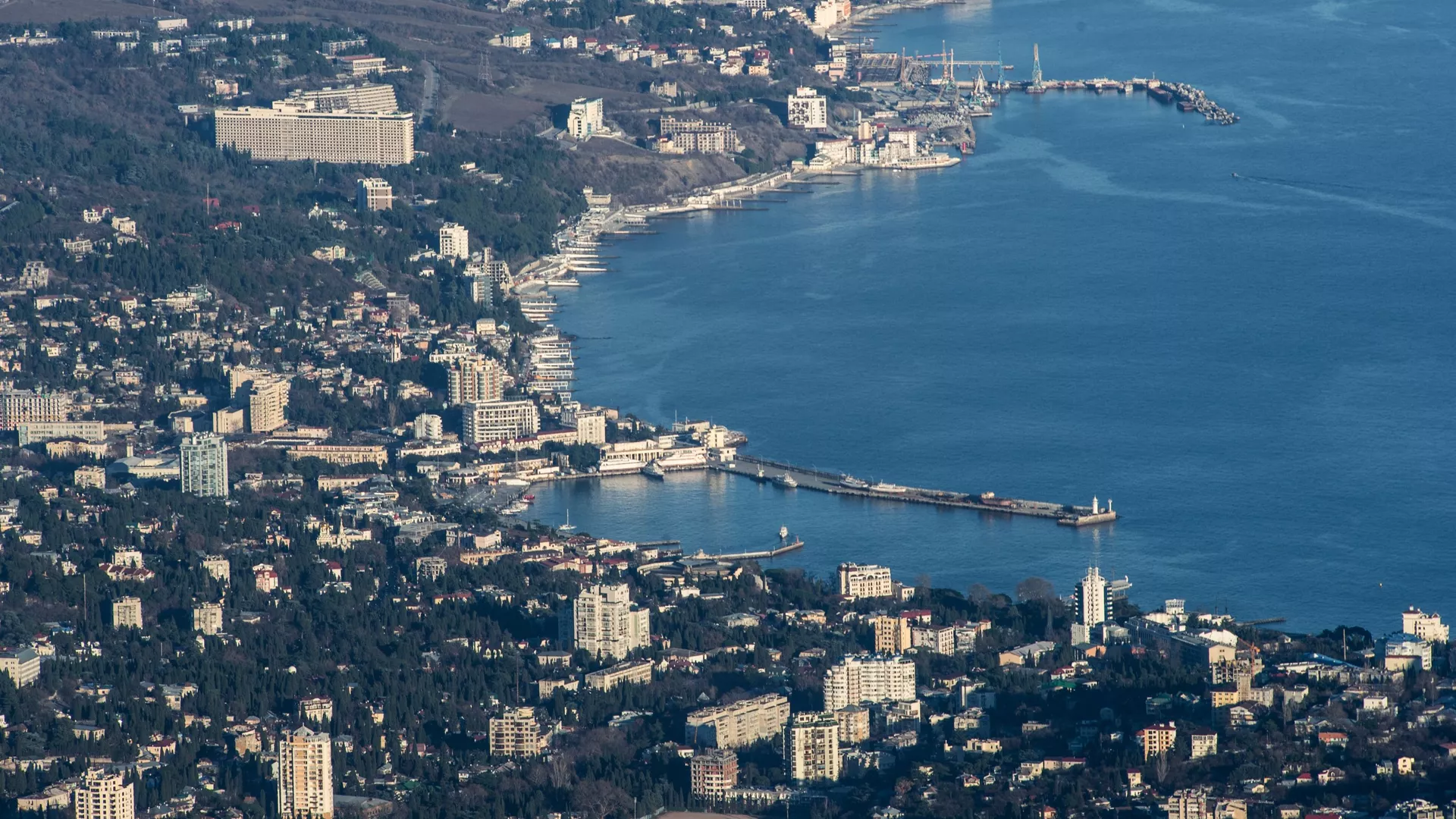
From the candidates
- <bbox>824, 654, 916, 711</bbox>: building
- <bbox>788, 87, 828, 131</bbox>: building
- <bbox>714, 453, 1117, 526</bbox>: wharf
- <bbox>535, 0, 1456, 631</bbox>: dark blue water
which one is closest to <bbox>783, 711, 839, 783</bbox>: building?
<bbox>824, 654, 916, 711</bbox>: building

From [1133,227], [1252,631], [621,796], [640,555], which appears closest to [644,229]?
[1133,227]

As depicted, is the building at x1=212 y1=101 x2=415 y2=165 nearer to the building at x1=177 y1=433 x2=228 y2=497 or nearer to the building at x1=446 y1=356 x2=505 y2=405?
the building at x1=446 y1=356 x2=505 y2=405

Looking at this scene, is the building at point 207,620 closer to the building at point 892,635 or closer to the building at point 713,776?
the building at point 892,635

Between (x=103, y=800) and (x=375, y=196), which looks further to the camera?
(x=375, y=196)

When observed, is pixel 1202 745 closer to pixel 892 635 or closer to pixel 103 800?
pixel 892 635

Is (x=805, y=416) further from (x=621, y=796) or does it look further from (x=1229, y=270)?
(x=621, y=796)

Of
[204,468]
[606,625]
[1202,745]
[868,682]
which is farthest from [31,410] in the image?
[1202,745]

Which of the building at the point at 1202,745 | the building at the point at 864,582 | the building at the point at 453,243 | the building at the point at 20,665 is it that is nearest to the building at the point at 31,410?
the building at the point at 20,665
